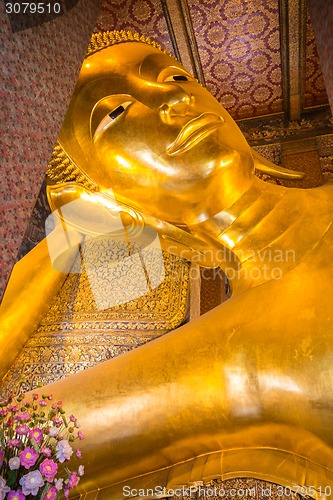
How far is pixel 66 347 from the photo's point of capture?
2.06 meters

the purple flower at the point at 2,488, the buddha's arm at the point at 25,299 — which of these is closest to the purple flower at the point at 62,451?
the purple flower at the point at 2,488

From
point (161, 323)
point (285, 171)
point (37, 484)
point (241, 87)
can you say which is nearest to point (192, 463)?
point (37, 484)

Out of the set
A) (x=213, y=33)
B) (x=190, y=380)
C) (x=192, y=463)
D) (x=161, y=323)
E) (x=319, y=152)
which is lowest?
(x=319, y=152)

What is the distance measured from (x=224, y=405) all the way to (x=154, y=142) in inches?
39.6

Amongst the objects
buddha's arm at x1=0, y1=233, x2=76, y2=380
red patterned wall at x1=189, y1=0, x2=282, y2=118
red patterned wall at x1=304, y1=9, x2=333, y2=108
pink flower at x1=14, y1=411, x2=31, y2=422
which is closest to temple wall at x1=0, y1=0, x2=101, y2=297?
pink flower at x1=14, y1=411, x2=31, y2=422

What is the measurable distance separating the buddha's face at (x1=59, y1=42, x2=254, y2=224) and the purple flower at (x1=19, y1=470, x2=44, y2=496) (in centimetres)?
119

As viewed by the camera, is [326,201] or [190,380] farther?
[326,201]

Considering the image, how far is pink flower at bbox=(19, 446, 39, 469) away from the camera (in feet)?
2.88

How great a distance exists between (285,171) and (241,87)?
1.51 meters

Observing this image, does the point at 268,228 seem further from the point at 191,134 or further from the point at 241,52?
the point at 241,52

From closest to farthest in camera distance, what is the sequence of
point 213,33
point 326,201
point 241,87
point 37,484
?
point 37,484 → point 326,201 → point 213,33 → point 241,87

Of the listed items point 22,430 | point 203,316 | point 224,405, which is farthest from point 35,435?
point 203,316

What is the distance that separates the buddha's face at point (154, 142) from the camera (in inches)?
71.9

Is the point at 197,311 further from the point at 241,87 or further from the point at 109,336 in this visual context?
the point at 241,87
